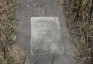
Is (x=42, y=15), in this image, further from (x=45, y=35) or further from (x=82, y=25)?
(x=82, y=25)

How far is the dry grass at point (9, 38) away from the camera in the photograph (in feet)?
10.0

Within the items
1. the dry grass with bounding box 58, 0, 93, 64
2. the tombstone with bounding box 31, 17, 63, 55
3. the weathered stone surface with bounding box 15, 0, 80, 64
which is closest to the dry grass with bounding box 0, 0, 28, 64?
the weathered stone surface with bounding box 15, 0, 80, 64

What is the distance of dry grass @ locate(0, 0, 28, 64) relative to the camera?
3.05 metres

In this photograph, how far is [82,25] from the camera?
348 centimetres

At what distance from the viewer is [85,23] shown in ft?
11.2

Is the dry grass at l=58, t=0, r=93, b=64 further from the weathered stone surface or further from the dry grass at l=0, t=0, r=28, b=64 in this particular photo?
the dry grass at l=0, t=0, r=28, b=64

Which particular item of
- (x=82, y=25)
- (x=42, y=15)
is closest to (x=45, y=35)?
(x=42, y=15)

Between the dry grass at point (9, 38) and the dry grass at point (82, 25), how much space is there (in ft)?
2.60

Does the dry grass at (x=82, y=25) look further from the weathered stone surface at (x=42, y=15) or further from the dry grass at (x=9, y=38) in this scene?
the dry grass at (x=9, y=38)

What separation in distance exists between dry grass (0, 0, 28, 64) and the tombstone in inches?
8.5

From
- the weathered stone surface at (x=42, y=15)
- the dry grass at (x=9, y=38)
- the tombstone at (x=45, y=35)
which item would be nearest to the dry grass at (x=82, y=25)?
the weathered stone surface at (x=42, y=15)

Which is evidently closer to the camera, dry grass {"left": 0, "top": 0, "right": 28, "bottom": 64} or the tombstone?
dry grass {"left": 0, "top": 0, "right": 28, "bottom": 64}

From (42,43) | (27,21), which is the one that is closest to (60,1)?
(27,21)

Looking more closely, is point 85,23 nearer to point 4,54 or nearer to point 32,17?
point 32,17
